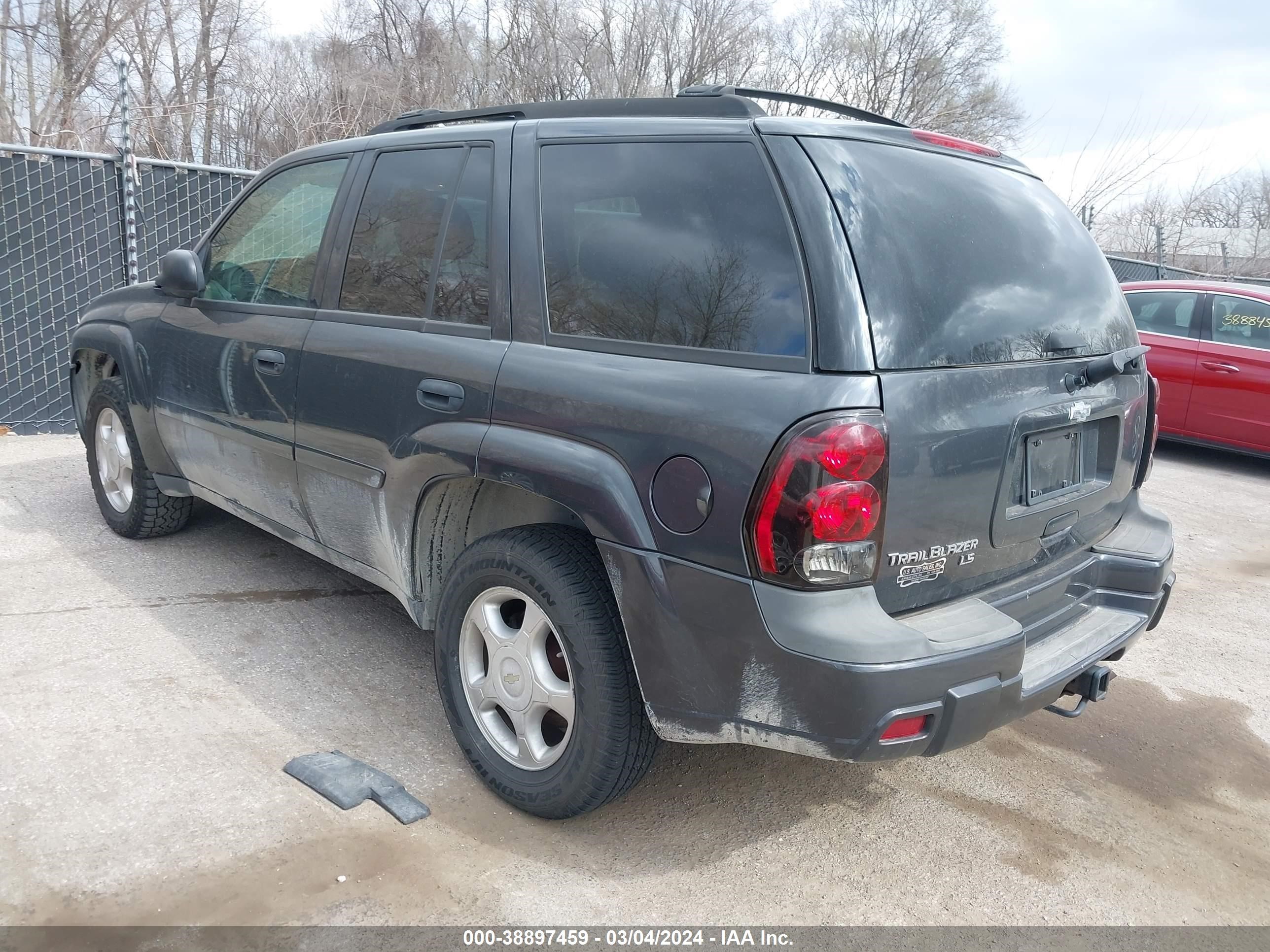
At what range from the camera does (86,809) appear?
2699 millimetres

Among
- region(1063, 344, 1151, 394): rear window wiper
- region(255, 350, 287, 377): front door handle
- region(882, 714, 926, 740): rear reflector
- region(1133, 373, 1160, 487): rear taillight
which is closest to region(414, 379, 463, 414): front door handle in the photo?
region(255, 350, 287, 377): front door handle

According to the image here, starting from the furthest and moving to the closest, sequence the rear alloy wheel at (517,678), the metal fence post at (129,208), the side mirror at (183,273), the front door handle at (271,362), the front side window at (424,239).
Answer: the metal fence post at (129,208) → the side mirror at (183,273) → the front door handle at (271,362) → the front side window at (424,239) → the rear alloy wheel at (517,678)

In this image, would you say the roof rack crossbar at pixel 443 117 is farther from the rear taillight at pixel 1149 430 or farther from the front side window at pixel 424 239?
the rear taillight at pixel 1149 430

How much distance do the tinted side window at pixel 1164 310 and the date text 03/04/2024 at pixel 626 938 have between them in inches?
313

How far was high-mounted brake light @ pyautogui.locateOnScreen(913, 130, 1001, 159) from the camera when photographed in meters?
2.76

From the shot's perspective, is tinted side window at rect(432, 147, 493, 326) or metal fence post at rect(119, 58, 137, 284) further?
metal fence post at rect(119, 58, 137, 284)

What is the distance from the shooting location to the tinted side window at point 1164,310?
872cm

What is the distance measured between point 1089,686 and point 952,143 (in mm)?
1576

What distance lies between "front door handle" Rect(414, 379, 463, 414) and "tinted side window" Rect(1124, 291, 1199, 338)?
768 cm

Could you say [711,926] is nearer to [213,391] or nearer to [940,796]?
[940,796]

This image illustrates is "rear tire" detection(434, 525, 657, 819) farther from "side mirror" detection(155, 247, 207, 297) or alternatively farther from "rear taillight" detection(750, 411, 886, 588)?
"side mirror" detection(155, 247, 207, 297)

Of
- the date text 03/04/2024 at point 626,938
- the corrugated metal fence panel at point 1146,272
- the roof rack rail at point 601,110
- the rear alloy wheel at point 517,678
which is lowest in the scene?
the date text 03/04/2024 at point 626,938

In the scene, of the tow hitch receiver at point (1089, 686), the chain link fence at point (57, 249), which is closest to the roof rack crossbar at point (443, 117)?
the tow hitch receiver at point (1089, 686)

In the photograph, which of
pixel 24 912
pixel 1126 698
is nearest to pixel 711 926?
pixel 24 912
